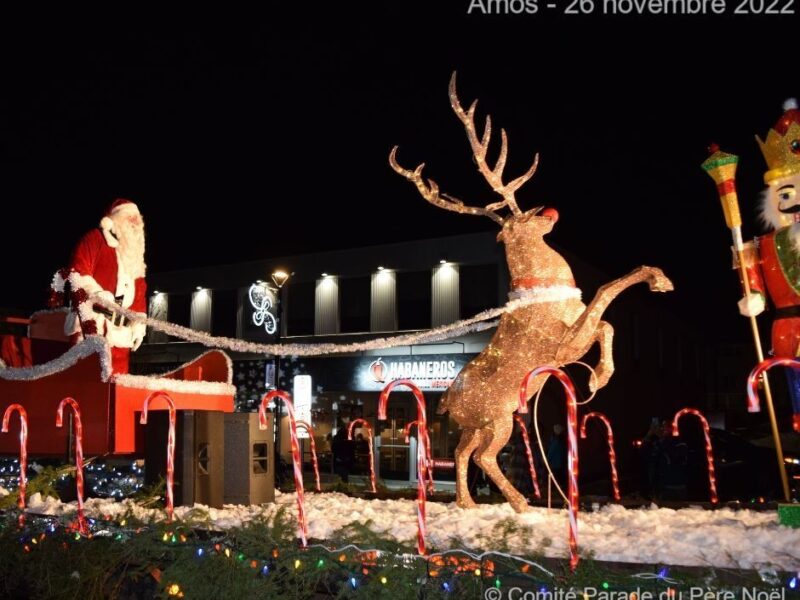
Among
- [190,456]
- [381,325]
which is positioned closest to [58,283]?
[190,456]

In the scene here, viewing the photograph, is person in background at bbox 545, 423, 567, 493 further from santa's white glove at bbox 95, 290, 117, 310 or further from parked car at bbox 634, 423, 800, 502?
santa's white glove at bbox 95, 290, 117, 310

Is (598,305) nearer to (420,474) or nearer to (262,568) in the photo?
(420,474)

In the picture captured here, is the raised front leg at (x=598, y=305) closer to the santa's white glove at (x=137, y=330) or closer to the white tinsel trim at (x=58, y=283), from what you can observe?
the santa's white glove at (x=137, y=330)

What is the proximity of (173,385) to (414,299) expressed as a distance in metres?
13.4

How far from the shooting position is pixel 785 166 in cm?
473

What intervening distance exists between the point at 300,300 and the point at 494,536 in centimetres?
1842

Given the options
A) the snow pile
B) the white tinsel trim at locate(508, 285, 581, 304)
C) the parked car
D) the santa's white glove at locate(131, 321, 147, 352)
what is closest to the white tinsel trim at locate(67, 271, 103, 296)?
the santa's white glove at locate(131, 321, 147, 352)

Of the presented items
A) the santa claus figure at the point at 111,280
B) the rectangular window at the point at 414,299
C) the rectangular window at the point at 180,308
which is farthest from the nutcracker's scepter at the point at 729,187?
the rectangular window at the point at 180,308

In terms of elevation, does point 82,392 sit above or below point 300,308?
below

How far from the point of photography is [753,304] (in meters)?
4.75

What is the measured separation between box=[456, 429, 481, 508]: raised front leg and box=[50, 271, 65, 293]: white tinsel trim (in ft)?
12.9

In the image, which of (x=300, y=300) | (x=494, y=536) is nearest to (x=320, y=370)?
(x=300, y=300)

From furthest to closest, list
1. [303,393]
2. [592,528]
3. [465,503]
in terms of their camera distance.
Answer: [303,393], [465,503], [592,528]

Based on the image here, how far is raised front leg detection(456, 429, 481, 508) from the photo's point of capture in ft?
18.2
